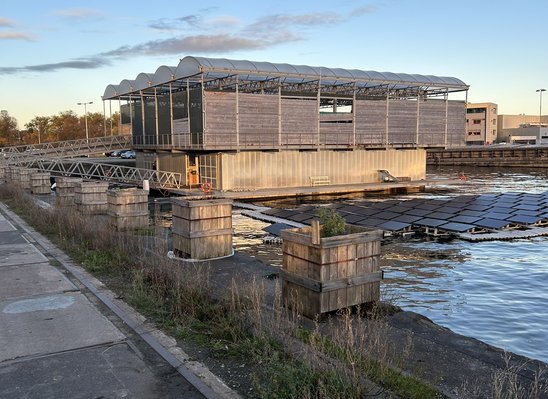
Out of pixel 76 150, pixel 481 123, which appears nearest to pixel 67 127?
pixel 76 150

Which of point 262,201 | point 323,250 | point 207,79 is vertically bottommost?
point 262,201

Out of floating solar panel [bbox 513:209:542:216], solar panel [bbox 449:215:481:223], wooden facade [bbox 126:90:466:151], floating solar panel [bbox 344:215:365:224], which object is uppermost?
wooden facade [bbox 126:90:466:151]

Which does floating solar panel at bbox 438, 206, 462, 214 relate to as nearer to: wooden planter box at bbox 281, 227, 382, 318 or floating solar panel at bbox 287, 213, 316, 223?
floating solar panel at bbox 287, 213, 316, 223

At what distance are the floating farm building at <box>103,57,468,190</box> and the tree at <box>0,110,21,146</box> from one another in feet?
303

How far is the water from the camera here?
10.7 metres

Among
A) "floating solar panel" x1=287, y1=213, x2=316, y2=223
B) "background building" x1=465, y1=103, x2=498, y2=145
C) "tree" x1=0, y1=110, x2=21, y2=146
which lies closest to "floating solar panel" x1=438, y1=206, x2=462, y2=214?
"floating solar panel" x1=287, y1=213, x2=316, y2=223

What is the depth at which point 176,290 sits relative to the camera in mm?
9000

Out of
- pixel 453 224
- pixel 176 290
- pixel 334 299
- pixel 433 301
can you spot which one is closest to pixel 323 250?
pixel 334 299

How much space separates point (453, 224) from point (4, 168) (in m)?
38.2

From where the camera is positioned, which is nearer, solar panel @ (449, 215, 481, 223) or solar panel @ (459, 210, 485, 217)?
solar panel @ (449, 215, 481, 223)

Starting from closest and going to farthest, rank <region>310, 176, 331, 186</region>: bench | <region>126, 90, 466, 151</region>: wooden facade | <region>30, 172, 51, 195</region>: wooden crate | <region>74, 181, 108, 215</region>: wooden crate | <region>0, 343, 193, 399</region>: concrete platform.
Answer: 1. <region>0, 343, 193, 399</region>: concrete platform
2. <region>74, 181, 108, 215</region>: wooden crate
3. <region>30, 172, 51, 195</region>: wooden crate
4. <region>126, 90, 466, 151</region>: wooden facade
5. <region>310, 176, 331, 186</region>: bench

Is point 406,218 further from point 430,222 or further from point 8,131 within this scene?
point 8,131

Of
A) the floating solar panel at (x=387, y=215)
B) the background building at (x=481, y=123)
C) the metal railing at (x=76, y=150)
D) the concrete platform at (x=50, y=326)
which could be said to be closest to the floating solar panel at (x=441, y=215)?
the floating solar panel at (x=387, y=215)

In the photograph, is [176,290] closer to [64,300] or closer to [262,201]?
[64,300]
